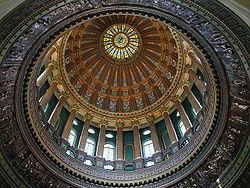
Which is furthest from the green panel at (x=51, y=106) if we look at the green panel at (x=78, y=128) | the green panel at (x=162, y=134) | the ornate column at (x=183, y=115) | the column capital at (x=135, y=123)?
the ornate column at (x=183, y=115)

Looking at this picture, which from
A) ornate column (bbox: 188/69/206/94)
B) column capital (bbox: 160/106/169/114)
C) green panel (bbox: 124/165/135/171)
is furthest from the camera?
column capital (bbox: 160/106/169/114)

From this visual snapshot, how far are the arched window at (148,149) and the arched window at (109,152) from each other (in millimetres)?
2648

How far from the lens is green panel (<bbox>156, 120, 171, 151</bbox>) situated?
74.7 ft

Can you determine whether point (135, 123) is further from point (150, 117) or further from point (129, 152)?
point (129, 152)

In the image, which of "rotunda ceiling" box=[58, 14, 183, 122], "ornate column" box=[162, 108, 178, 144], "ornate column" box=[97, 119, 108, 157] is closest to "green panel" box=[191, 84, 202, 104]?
Result: "rotunda ceiling" box=[58, 14, 183, 122]

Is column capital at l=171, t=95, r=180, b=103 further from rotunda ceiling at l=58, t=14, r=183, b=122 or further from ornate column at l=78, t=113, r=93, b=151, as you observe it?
ornate column at l=78, t=113, r=93, b=151

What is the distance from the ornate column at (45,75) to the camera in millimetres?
19691

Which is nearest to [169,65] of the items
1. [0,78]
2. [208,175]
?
[208,175]

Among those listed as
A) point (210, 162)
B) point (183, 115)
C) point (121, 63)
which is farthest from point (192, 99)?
point (121, 63)

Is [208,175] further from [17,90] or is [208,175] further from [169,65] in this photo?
[169,65]

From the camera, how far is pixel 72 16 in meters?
13.7

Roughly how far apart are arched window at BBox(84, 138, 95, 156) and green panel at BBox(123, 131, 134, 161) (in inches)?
107

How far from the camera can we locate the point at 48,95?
2142cm

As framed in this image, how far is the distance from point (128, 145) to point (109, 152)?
6.24 feet
